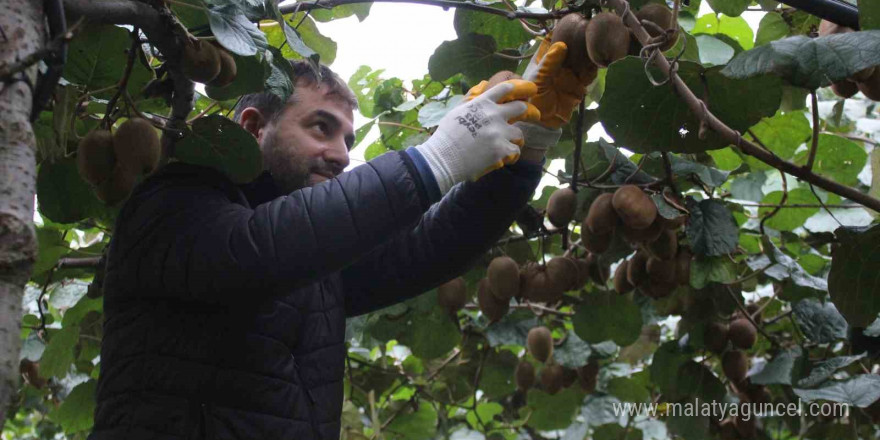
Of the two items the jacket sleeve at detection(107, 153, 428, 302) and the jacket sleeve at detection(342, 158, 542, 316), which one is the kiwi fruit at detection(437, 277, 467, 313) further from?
the jacket sleeve at detection(107, 153, 428, 302)

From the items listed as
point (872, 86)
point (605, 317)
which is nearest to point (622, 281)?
point (605, 317)

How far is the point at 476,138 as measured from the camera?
146 centimetres

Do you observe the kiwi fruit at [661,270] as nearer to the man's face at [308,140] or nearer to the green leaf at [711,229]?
the green leaf at [711,229]

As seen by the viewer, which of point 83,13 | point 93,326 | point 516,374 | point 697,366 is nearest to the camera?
point 83,13

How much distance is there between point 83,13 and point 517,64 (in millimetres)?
955

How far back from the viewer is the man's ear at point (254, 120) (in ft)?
6.00

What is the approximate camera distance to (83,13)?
3.69 ft

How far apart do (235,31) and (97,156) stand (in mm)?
275

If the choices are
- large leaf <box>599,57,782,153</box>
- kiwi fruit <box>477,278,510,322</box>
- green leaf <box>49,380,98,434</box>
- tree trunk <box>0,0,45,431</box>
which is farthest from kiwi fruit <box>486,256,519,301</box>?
tree trunk <box>0,0,45,431</box>

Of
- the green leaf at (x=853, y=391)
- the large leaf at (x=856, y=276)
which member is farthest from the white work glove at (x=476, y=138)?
the green leaf at (x=853, y=391)

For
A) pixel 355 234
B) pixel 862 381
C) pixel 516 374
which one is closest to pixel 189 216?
pixel 355 234

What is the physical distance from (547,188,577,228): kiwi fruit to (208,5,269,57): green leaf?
82 cm

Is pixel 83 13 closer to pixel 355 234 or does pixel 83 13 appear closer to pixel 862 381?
pixel 355 234

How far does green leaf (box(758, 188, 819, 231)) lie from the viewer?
2405mm
